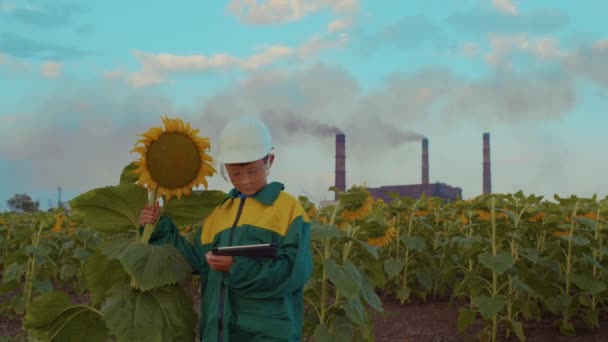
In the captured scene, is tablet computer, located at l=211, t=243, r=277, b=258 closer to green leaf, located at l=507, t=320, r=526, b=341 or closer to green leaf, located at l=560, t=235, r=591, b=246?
green leaf, located at l=507, t=320, r=526, b=341

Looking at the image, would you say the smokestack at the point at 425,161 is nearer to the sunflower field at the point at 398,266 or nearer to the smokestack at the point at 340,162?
the smokestack at the point at 340,162

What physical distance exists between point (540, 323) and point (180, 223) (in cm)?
563

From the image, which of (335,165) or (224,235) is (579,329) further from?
(335,165)

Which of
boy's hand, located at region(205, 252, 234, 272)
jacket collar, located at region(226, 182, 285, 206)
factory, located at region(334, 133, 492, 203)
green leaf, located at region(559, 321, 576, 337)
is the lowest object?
green leaf, located at region(559, 321, 576, 337)

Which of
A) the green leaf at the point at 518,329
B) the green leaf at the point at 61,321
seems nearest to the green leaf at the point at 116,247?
the green leaf at the point at 61,321

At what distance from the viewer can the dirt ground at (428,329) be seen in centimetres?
663

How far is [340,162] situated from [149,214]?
126 ft

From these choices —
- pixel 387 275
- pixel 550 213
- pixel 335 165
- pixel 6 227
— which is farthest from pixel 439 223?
pixel 335 165

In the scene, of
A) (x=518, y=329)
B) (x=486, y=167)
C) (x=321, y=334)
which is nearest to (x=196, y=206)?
(x=321, y=334)

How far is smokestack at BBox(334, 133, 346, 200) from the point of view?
39353mm

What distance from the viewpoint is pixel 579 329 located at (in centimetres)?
713

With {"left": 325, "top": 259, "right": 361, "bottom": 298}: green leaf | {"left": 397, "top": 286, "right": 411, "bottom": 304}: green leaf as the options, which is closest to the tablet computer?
{"left": 325, "top": 259, "right": 361, "bottom": 298}: green leaf

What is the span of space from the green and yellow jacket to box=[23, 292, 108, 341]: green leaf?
64 centimetres

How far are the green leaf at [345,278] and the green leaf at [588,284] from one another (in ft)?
11.8
